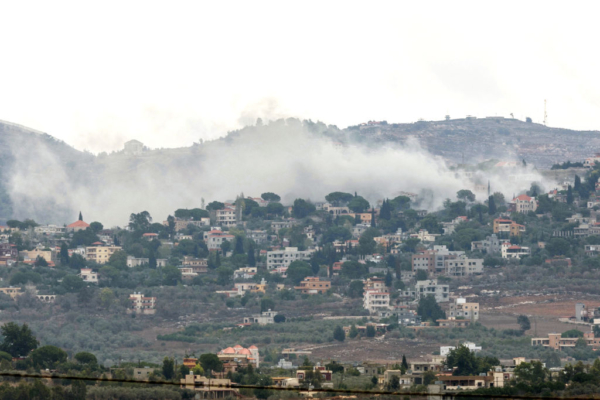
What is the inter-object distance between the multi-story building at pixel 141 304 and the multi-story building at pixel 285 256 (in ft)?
47.4

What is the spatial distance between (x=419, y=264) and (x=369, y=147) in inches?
1997

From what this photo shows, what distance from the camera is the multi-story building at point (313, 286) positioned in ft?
326

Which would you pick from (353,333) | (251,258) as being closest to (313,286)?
(251,258)

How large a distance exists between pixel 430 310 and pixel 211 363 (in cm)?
3237

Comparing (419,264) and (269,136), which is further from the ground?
(269,136)

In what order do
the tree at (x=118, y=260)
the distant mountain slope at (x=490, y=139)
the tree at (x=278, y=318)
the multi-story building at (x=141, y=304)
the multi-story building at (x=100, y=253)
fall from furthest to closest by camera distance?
the distant mountain slope at (x=490, y=139)
the multi-story building at (x=100, y=253)
the tree at (x=118, y=260)
the multi-story building at (x=141, y=304)
the tree at (x=278, y=318)

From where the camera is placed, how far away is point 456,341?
81.8 metres

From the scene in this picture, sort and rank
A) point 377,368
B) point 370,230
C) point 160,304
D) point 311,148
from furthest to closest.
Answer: point 311,148
point 370,230
point 160,304
point 377,368

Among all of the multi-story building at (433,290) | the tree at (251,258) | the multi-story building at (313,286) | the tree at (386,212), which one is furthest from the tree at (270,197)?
the multi-story building at (433,290)

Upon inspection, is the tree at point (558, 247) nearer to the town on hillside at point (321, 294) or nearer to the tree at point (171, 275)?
the town on hillside at point (321, 294)

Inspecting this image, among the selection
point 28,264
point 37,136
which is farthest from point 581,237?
point 37,136

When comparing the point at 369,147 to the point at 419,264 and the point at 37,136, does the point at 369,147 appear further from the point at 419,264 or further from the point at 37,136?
the point at 419,264

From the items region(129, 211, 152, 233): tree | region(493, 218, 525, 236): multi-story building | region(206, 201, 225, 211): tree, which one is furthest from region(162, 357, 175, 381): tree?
region(206, 201, 225, 211): tree

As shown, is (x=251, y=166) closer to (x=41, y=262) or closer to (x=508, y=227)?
(x=508, y=227)
